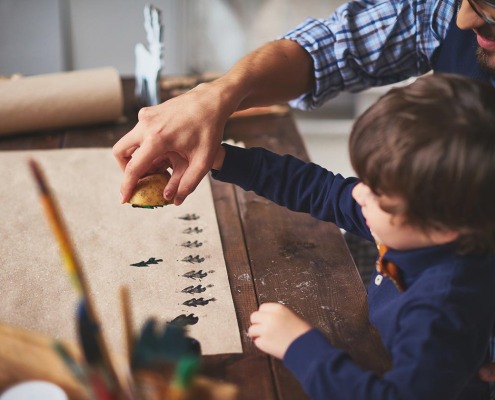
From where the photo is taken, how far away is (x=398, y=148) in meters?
0.73

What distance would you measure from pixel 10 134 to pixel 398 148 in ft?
3.54

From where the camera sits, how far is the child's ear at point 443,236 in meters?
0.77

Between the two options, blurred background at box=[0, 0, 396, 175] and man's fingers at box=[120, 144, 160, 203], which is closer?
man's fingers at box=[120, 144, 160, 203]

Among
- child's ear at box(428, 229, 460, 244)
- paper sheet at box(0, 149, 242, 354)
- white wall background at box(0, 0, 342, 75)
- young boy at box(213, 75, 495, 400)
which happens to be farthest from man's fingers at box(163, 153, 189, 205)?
white wall background at box(0, 0, 342, 75)

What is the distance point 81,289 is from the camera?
0.53 meters

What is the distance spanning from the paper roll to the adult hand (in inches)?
20.9

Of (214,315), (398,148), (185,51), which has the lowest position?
(185,51)

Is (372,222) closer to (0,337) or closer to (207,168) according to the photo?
(207,168)

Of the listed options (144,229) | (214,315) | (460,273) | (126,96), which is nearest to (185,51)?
(126,96)

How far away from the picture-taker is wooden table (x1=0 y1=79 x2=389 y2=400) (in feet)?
2.71

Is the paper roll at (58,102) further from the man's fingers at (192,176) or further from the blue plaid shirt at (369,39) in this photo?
the man's fingers at (192,176)

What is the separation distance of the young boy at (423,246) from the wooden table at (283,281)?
48mm

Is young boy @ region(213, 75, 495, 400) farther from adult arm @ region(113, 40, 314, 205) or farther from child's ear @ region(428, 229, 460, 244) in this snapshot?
adult arm @ region(113, 40, 314, 205)

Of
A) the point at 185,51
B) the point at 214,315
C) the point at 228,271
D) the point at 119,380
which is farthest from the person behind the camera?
the point at 185,51
